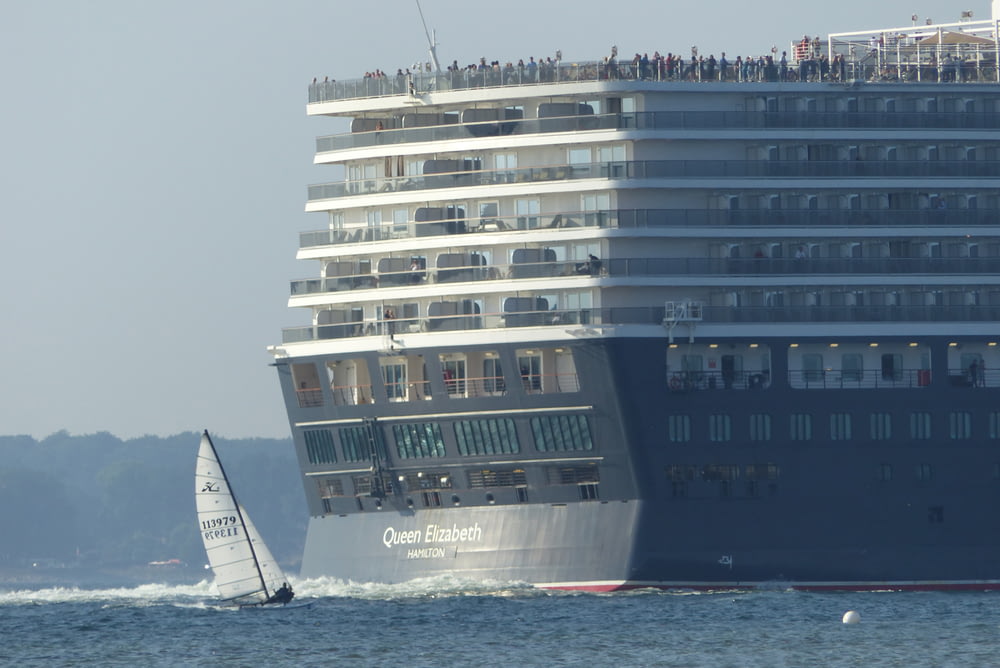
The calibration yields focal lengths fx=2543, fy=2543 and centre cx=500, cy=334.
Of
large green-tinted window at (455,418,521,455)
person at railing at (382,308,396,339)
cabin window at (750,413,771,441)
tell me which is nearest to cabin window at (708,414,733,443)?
cabin window at (750,413,771,441)

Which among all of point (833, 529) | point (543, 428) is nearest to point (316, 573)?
point (543, 428)

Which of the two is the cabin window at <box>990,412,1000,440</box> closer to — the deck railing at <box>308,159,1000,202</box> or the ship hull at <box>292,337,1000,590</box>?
the ship hull at <box>292,337,1000,590</box>

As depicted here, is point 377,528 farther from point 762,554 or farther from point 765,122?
point 765,122

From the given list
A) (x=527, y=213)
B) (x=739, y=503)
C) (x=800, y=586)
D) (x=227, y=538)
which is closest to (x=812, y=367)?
(x=739, y=503)

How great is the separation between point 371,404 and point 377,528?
5.57 meters

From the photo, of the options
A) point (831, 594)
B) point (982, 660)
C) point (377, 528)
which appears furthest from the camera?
point (377, 528)

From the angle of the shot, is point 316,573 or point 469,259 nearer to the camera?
point 469,259

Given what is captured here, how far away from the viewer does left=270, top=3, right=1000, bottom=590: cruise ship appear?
10456 centimetres

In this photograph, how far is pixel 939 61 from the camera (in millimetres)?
113750

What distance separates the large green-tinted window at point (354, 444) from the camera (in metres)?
111

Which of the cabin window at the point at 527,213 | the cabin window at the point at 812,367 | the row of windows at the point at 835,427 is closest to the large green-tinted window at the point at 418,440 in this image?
the cabin window at the point at 527,213

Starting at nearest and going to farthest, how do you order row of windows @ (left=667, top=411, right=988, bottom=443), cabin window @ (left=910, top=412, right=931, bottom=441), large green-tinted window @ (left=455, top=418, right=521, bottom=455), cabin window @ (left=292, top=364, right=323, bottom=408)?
row of windows @ (left=667, top=411, right=988, bottom=443) < large green-tinted window @ (left=455, top=418, right=521, bottom=455) < cabin window @ (left=910, top=412, right=931, bottom=441) < cabin window @ (left=292, top=364, right=323, bottom=408)

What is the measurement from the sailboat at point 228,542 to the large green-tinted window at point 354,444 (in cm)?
925

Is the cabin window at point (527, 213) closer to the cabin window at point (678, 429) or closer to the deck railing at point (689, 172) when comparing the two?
the deck railing at point (689, 172)
